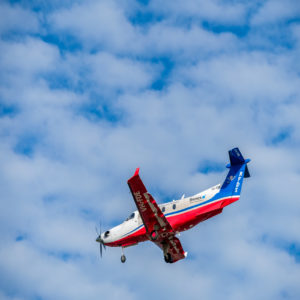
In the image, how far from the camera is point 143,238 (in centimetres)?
5488

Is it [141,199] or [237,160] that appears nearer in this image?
[141,199]

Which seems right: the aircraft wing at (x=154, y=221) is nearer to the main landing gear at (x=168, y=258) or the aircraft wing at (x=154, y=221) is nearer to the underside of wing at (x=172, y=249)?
the underside of wing at (x=172, y=249)

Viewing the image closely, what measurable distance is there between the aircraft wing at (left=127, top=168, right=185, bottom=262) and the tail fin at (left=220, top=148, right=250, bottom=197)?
5.86 meters

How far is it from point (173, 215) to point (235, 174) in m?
6.45

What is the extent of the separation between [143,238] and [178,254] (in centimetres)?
368

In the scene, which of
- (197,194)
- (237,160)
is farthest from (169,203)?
(237,160)

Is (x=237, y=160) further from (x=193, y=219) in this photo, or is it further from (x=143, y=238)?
(x=143, y=238)

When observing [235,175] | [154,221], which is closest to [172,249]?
[154,221]

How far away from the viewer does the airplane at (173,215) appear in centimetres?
5166

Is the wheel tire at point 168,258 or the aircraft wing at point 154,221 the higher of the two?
the aircraft wing at point 154,221

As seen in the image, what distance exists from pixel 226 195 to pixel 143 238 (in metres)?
8.32

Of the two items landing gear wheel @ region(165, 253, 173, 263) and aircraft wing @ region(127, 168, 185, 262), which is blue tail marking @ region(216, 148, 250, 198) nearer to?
aircraft wing @ region(127, 168, 185, 262)

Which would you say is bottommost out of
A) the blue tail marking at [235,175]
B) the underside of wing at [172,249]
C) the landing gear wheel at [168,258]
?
the landing gear wheel at [168,258]

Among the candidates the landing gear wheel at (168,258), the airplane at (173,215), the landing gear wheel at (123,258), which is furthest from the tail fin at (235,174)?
the landing gear wheel at (123,258)
